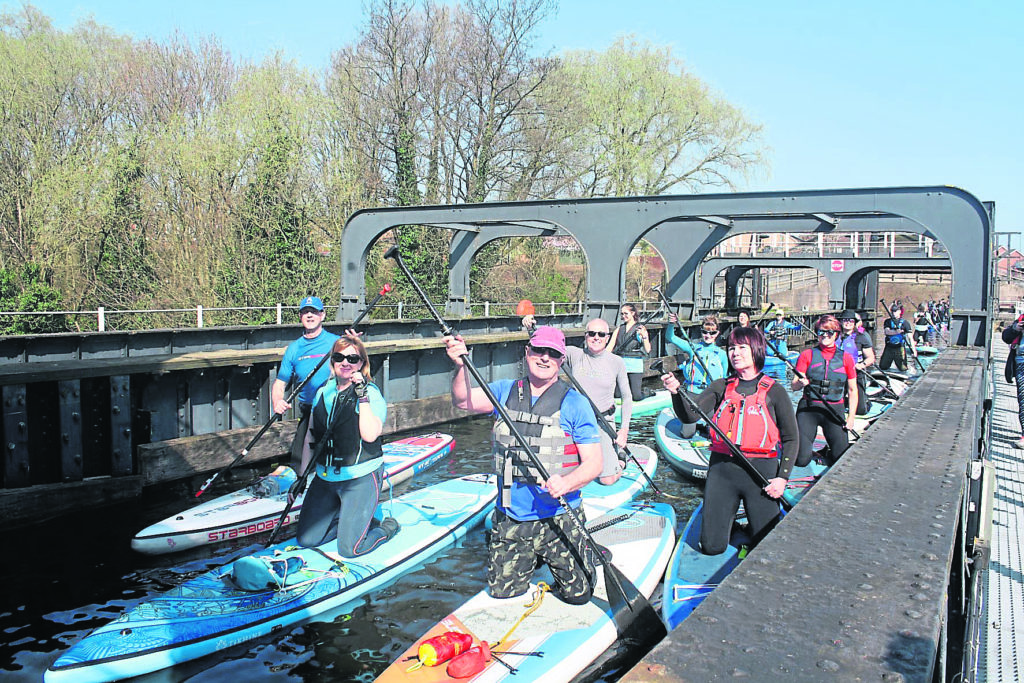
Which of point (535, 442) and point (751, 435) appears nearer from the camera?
point (535, 442)

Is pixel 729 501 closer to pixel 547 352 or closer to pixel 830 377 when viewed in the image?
pixel 547 352

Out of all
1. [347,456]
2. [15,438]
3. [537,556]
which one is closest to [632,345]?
[347,456]

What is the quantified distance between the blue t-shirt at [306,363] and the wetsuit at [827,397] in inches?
208

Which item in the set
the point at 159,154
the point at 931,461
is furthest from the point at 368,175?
the point at 931,461

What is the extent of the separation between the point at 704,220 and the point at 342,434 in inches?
624

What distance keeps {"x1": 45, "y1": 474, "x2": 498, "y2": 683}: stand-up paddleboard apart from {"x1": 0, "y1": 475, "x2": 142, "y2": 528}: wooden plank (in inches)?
138

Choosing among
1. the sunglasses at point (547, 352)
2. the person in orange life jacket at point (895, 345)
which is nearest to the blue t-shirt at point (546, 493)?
the sunglasses at point (547, 352)

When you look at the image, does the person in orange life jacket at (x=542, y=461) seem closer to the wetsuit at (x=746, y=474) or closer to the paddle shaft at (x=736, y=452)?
the paddle shaft at (x=736, y=452)

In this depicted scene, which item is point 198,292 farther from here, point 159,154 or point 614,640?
point 614,640

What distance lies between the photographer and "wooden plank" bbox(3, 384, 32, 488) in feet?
28.2

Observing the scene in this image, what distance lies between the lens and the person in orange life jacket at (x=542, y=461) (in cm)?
486

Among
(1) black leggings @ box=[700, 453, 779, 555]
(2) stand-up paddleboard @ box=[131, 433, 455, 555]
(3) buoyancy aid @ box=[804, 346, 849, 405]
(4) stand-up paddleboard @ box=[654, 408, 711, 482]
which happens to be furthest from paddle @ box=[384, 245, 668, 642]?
(4) stand-up paddleboard @ box=[654, 408, 711, 482]

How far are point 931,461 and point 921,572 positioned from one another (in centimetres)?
173

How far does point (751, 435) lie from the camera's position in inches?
223
